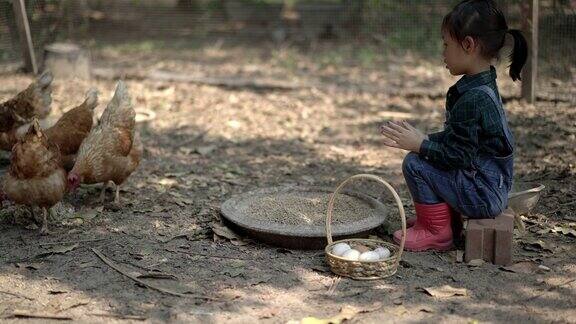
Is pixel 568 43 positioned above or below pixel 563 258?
above

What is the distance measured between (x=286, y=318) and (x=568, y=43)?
562 cm

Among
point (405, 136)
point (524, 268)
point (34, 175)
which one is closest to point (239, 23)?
point (34, 175)

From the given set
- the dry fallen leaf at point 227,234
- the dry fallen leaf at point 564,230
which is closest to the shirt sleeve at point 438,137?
the dry fallen leaf at point 564,230

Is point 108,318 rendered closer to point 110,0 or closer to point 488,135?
point 488,135

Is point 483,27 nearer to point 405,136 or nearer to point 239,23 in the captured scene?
point 405,136

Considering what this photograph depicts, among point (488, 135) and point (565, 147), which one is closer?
point (488, 135)

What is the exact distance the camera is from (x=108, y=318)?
3.31 metres

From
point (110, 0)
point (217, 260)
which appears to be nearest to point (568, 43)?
point (217, 260)

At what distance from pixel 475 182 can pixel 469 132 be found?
1.03 ft

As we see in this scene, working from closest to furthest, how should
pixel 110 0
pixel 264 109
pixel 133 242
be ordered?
1. pixel 133 242
2. pixel 264 109
3. pixel 110 0

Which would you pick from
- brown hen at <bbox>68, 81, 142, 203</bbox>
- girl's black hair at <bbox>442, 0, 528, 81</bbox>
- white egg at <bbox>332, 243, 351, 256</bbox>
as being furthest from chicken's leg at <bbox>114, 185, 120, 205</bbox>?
girl's black hair at <bbox>442, 0, 528, 81</bbox>

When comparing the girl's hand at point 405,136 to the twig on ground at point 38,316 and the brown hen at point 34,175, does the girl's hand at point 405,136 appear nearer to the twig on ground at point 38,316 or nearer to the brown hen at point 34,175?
the twig on ground at point 38,316

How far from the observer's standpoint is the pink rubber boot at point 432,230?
4020mm

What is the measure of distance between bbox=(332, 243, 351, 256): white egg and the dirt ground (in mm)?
133
